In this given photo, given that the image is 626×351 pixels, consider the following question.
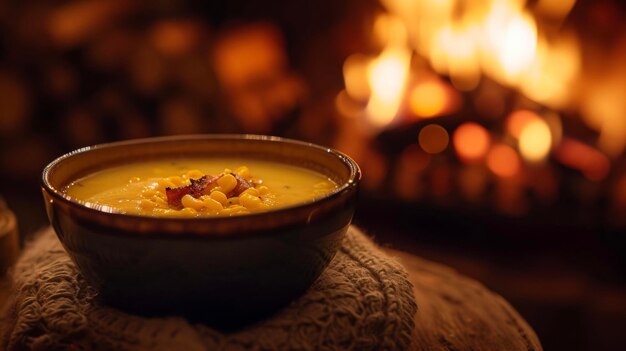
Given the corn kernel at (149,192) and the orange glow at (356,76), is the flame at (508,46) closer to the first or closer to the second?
the orange glow at (356,76)

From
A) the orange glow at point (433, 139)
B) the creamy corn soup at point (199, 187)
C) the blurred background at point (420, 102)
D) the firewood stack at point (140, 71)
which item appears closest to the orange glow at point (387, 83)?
the blurred background at point (420, 102)

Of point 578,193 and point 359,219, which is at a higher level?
point 578,193

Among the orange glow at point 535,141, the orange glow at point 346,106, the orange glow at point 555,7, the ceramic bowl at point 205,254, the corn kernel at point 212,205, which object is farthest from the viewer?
the orange glow at point 346,106

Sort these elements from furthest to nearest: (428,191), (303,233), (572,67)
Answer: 1. (428,191)
2. (572,67)
3. (303,233)

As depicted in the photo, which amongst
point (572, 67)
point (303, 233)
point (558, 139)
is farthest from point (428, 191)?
point (303, 233)

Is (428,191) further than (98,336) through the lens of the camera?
Yes

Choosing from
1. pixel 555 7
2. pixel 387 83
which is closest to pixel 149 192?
pixel 387 83

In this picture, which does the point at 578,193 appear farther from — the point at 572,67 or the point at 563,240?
A: the point at 572,67
